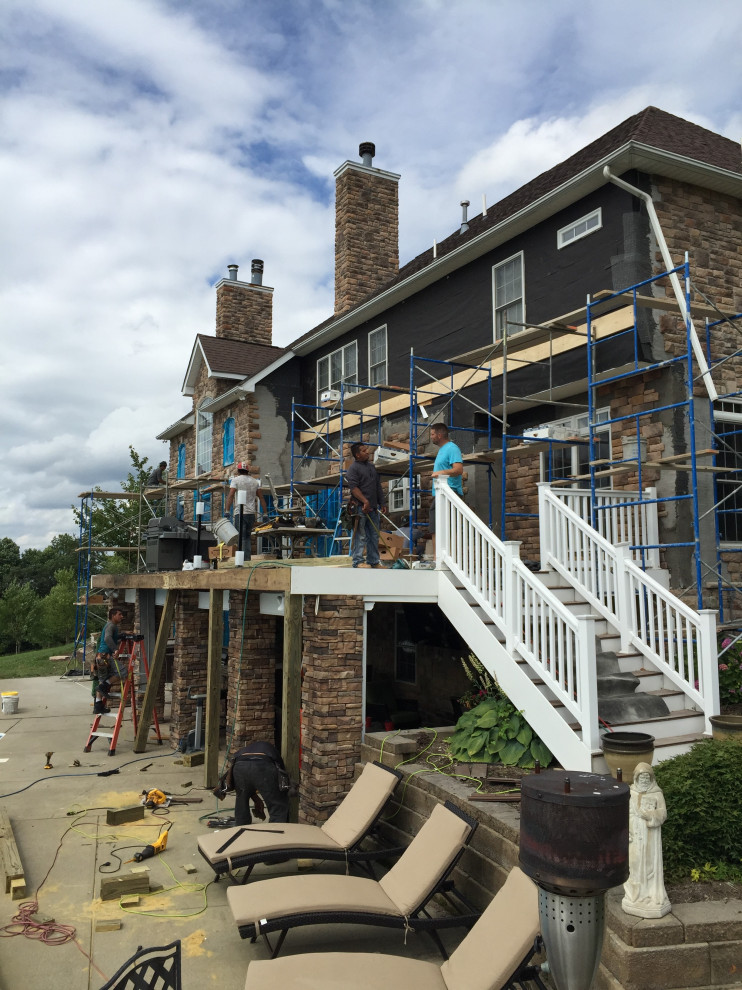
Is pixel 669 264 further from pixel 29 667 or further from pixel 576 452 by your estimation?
pixel 29 667

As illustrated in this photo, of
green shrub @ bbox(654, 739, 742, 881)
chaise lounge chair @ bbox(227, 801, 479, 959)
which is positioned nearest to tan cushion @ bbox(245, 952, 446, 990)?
chaise lounge chair @ bbox(227, 801, 479, 959)

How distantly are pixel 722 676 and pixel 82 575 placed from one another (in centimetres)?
2659

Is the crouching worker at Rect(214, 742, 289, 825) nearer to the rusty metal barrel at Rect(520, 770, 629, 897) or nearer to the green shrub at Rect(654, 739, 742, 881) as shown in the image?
the green shrub at Rect(654, 739, 742, 881)

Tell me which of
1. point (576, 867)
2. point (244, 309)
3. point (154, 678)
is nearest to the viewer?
point (576, 867)

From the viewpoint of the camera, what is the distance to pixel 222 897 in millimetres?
6559

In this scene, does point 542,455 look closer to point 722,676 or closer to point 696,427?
point 696,427

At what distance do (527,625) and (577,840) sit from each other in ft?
12.3

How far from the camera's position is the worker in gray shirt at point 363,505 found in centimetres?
903

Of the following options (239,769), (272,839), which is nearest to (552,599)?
(272,839)

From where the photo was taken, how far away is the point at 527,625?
23.1 ft

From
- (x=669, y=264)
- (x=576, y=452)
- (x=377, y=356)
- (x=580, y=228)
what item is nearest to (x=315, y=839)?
(x=576, y=452)

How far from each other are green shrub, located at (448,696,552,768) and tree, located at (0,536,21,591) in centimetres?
5609

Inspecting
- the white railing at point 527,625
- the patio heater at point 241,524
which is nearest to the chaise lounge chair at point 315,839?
the white railing at point 527,625

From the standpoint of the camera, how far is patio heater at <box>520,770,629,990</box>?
132 inches
